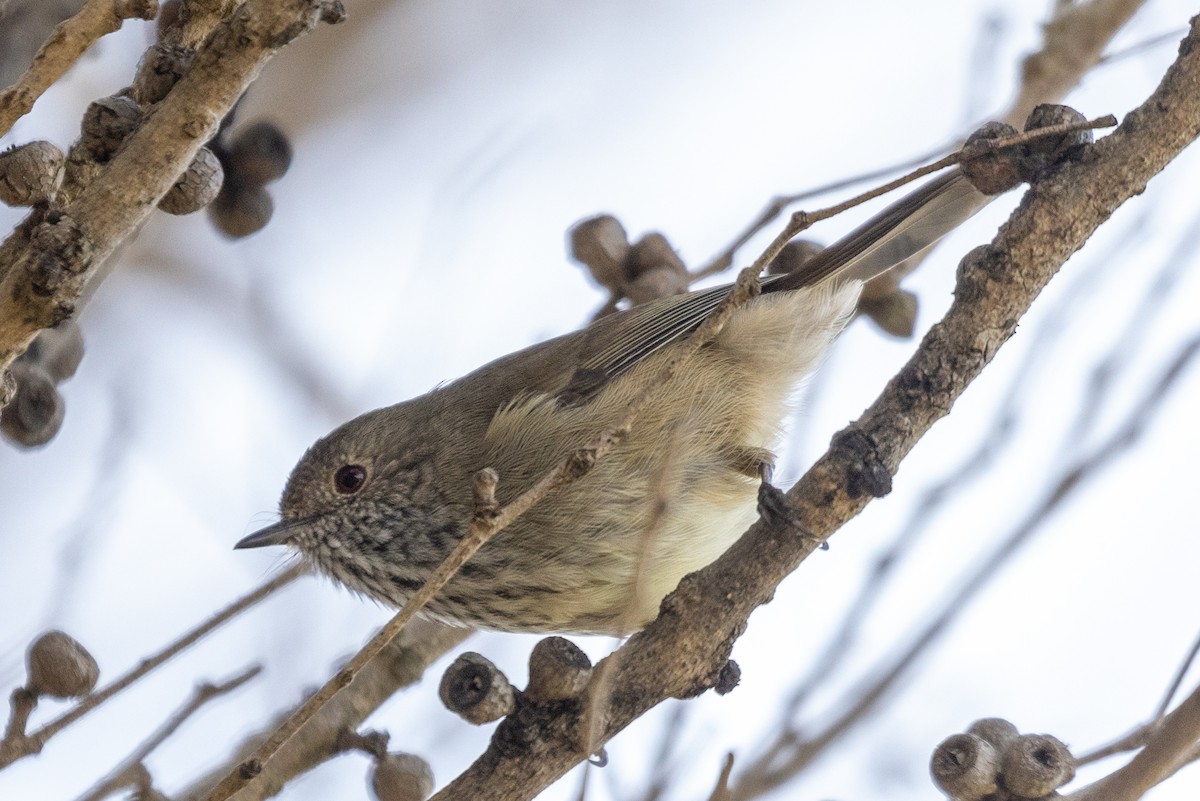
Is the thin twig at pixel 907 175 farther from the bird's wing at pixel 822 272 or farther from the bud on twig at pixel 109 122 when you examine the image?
the bud on twig at pixel 109 122

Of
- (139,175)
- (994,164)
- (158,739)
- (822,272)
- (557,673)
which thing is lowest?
(158,739)

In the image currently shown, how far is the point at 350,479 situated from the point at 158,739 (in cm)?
158

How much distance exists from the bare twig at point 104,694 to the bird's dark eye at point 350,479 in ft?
4.09

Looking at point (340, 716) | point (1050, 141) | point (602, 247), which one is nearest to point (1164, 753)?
point (1050, 141)

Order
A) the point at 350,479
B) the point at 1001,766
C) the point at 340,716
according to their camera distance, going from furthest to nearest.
Result: the point at 350,479 < the point at 340,716 < the point at 1001,766

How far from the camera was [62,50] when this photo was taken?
2078 millimetres

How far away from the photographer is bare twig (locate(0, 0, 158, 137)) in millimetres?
2061

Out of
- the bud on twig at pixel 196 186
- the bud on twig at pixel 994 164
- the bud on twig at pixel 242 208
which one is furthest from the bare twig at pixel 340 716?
the bud on twig at pixel 994 164

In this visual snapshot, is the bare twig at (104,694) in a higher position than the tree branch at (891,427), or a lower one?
lower

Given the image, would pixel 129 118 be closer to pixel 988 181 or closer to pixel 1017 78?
pixel 988 181

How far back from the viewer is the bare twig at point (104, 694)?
7.57 ft

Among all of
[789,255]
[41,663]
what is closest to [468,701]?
[41,663]

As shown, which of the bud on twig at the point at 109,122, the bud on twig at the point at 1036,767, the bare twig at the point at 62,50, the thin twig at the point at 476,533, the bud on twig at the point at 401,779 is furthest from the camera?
the bud on twig at the point at 401,779

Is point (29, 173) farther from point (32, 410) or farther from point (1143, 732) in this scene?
point (1143, 732)
